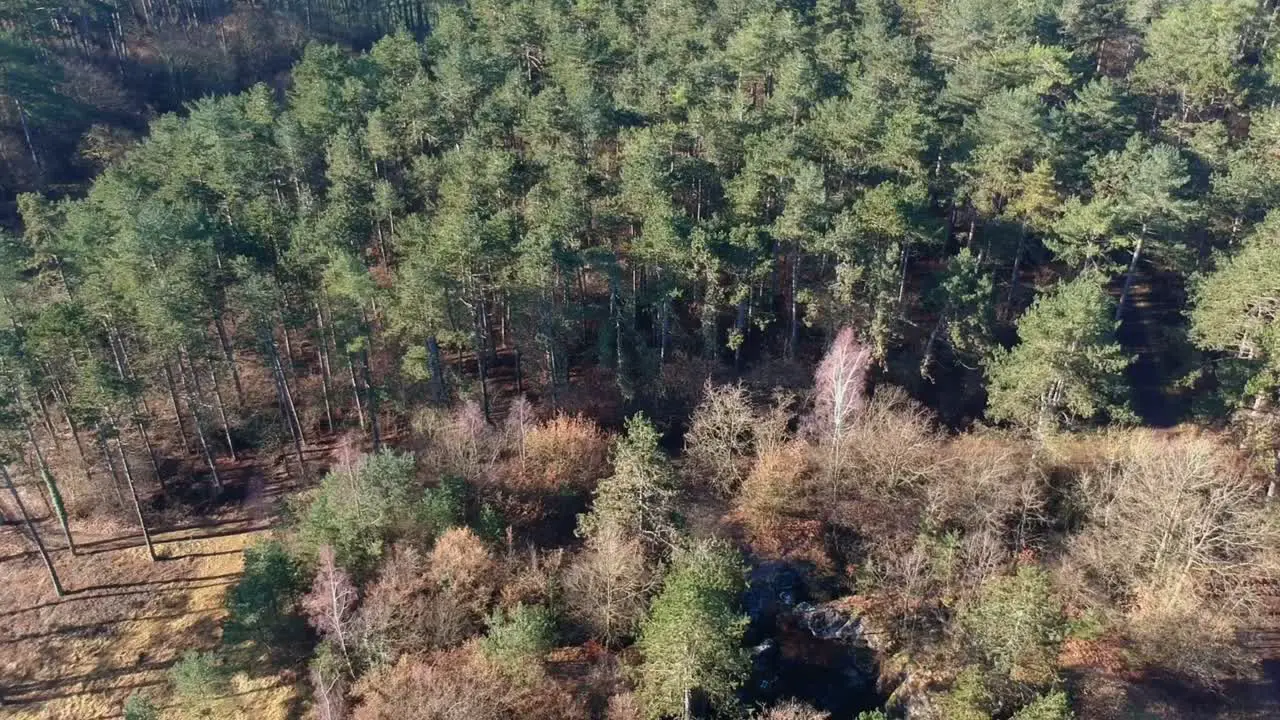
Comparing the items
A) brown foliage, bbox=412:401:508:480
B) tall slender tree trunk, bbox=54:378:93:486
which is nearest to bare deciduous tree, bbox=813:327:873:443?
brown foliage, bbox=412:401:508:480

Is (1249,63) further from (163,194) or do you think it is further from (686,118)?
(163,194)

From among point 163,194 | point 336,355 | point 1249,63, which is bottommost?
point 336,355

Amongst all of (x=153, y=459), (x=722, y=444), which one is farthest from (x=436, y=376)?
(x=722, y=444)

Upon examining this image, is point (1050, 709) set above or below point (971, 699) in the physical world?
above

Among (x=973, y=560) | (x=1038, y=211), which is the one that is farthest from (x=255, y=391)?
(x=1038, y=211)

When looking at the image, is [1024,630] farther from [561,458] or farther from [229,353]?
[229,353]

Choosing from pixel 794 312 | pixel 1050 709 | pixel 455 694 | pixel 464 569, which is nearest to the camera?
pixel 1050 709
